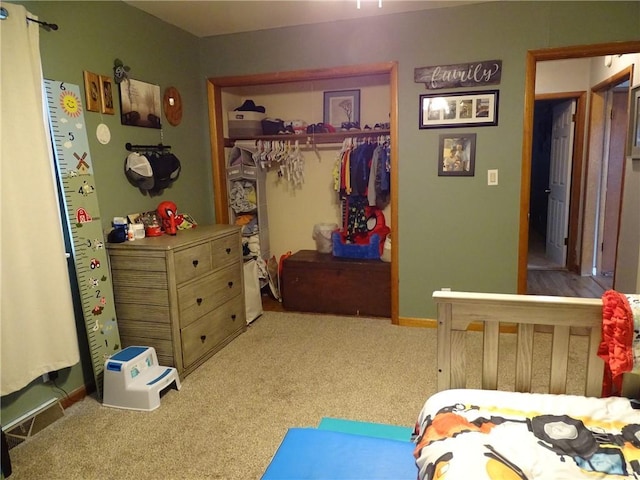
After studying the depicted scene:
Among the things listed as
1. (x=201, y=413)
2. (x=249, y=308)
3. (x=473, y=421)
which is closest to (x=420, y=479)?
(x=473, y=421)

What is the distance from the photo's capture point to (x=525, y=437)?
1.34 metres

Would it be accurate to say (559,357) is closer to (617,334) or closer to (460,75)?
(617,334)

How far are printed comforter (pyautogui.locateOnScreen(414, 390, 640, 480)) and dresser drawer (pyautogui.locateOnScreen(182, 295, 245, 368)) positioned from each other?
1.79 metres

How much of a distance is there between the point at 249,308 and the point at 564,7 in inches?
130

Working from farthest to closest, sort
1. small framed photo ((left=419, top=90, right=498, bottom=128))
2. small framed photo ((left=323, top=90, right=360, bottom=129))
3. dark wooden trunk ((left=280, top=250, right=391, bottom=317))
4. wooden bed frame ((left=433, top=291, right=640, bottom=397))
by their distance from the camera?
small framed photo ((left=323, top=90, right=360, bottom=129)), dark wooden trunk ((left=280, top=250, right=391, bottom=317)), small framed photo ((left=419, top=90, right=498, bottom=128)), wooden bed frame ((left=433, top=291, right=640, bottom=397))

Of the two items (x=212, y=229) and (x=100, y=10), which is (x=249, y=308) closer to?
(x=212, y=229)

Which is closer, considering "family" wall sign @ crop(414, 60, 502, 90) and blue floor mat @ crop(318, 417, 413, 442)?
blue floor mat @ crop(318, 417, 413, 442)

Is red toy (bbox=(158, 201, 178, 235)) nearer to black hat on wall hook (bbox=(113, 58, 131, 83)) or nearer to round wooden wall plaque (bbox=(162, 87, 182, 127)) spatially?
round wooden wall plaque (bbox=(162, 87, 182, 127))

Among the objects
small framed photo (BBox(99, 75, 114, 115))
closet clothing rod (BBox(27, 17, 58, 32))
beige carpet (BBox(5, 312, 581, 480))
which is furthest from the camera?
small framed photo (BBox(99, 75, 114, 115))

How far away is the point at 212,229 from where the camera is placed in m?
3.37

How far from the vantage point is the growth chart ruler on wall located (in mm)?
2479

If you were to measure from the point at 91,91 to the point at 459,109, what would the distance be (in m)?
2.57

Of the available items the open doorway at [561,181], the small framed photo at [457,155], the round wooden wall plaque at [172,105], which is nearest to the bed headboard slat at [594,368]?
the small framed photo at [457,155]

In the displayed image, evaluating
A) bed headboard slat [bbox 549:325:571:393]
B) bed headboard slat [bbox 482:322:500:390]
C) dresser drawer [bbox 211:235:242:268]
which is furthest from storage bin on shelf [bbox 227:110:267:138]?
bed headboard slat [bbox 549:325:571:393]
